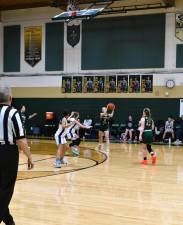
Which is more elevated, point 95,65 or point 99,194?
point 95,65

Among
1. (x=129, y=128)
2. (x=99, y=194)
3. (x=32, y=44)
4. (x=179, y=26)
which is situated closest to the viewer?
(x=99, y=194)

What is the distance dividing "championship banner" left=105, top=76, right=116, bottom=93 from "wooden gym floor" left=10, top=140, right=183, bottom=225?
427 inches

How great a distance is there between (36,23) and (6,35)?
214 cm

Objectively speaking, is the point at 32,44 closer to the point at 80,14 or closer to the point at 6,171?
the point at 80,14

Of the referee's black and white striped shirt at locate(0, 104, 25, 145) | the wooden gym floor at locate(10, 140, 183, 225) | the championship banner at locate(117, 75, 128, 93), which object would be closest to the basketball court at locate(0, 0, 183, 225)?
the championship banner at locate(117, 75, 128, 93)

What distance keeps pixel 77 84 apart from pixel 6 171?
60.9 feet


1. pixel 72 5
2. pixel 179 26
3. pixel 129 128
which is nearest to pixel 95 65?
pixel 129 128

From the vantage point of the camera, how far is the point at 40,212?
576 cm

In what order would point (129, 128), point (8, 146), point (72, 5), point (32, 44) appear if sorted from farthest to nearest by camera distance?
point (32, 44)
point (129, 128)
point (72, 5)
point (8, 146)

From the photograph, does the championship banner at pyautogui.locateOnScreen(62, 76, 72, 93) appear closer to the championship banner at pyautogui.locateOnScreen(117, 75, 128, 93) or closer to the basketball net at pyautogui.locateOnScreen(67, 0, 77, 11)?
the championship banner at pyautogui.locateOnScreen(117, 75, 128, 93)

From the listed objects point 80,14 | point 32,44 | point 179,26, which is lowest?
point 32,44

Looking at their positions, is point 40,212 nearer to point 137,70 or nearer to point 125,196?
point 125,196

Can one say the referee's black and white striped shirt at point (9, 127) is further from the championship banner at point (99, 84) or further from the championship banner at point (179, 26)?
the championship banner at point (99, 84)

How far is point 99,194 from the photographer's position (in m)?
7.10
